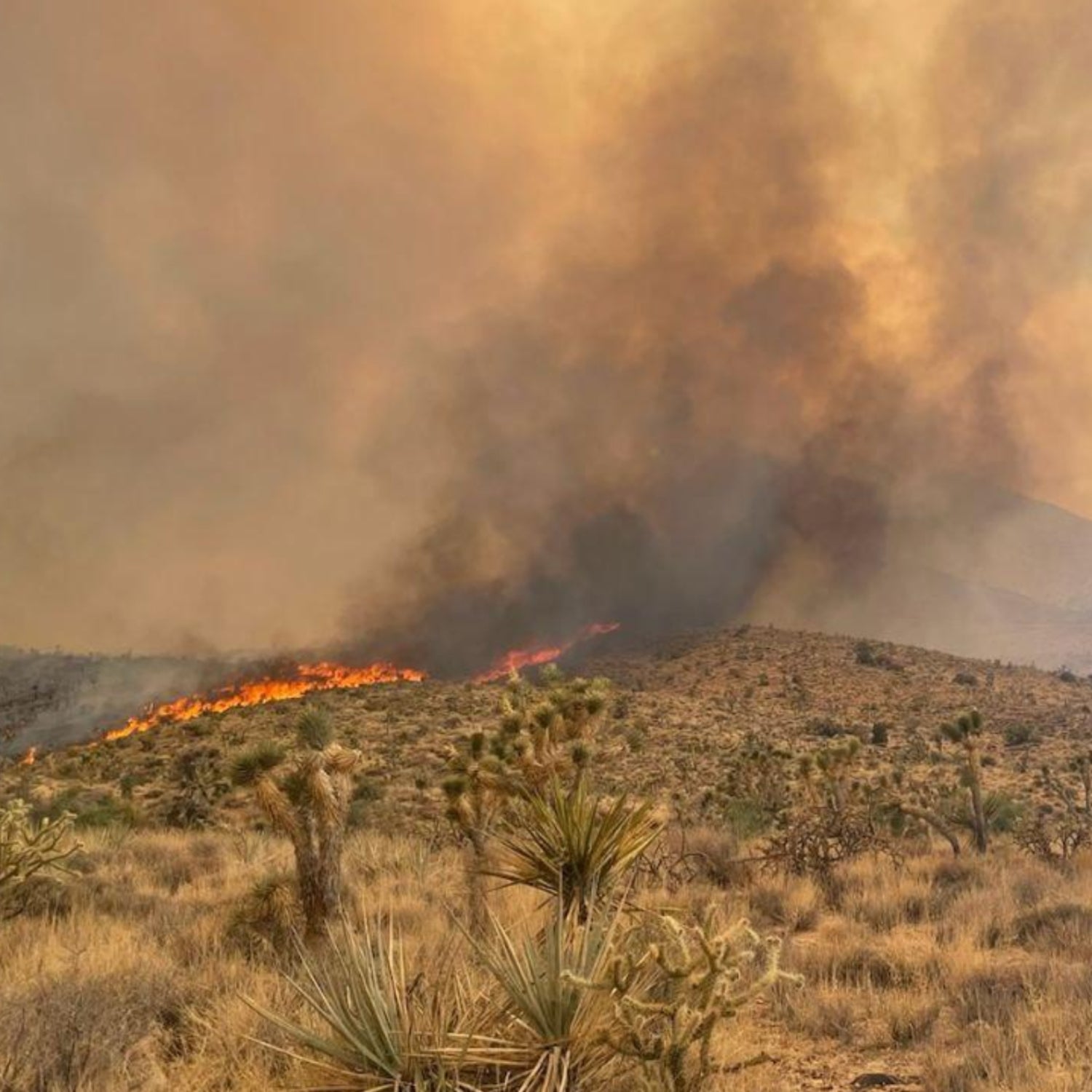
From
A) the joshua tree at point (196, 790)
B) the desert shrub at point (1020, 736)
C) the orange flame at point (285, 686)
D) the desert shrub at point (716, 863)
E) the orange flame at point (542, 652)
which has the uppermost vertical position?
the orange flame at point (542, 652)

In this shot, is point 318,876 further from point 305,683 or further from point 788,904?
point 305,683

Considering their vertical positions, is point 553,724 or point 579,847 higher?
point 553,724

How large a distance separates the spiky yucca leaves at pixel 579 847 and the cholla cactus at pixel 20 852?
7.35 meters

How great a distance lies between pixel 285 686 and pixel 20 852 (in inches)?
2875

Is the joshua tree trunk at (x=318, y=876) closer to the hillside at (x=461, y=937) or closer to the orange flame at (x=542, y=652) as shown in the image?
the hillside at (x=461, y=937)

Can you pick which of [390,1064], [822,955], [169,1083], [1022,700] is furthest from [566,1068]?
[1022,700]

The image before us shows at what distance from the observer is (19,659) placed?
156500 millimetres

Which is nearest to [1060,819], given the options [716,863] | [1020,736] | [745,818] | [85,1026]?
[745,818]

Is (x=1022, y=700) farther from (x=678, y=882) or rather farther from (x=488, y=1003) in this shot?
(x=488, y=1003)

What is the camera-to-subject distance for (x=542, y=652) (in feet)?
387

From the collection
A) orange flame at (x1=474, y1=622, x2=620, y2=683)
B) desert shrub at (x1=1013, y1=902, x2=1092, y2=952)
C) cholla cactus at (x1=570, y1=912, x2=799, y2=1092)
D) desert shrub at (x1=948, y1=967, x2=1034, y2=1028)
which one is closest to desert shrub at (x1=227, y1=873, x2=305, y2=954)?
cholla cactus at (x1=570, y1=912, x2=799, y2=1092)

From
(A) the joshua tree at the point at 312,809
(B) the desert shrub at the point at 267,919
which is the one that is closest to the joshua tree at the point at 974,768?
(A) the joshua tree at the point at 312,809

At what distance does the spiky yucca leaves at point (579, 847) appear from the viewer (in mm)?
6750

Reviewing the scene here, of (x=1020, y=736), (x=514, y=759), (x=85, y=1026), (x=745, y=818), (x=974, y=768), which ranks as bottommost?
(x=85, y=1026)
